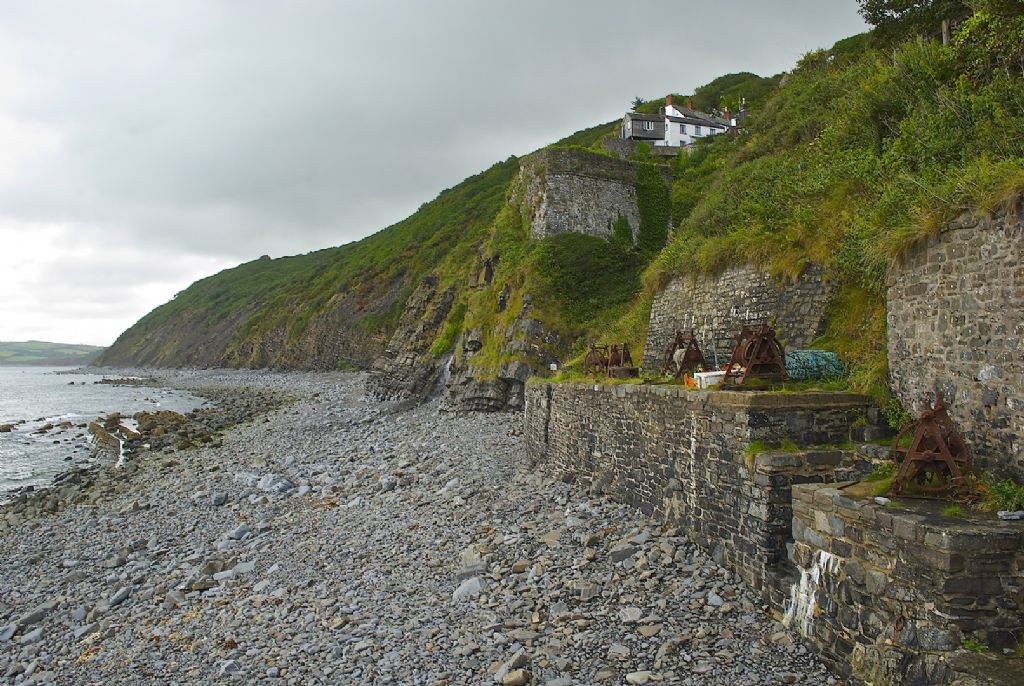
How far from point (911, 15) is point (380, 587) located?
1953cm

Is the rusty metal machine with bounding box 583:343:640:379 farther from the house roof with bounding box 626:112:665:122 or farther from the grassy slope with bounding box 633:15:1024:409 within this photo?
the house roof with bounding box 626:112:665:122

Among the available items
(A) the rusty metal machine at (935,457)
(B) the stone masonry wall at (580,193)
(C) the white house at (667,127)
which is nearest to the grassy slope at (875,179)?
(A) the rusty metal machine at (935,457)

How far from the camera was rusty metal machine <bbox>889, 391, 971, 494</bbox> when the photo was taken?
6.15 meters

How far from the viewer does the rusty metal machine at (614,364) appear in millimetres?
13016

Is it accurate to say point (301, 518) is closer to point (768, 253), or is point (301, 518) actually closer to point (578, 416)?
point (578, 416)

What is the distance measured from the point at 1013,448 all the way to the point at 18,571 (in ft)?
57.4

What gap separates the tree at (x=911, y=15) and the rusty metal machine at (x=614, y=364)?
37.6 feet

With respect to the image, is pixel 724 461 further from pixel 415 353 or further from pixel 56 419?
pixel 56 419

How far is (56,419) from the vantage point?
4338 centimetres

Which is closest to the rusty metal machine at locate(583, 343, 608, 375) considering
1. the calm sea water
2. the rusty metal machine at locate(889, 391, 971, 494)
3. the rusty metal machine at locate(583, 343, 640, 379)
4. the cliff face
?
the rusty metal machine at locate(583, 343, 640, 379)

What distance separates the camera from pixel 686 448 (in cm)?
903

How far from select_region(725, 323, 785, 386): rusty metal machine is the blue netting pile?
199 millimetres

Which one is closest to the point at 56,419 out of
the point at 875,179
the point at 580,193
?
the point at 580,193

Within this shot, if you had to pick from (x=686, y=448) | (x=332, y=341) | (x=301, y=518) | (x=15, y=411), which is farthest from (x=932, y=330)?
(x=15, y=411)
